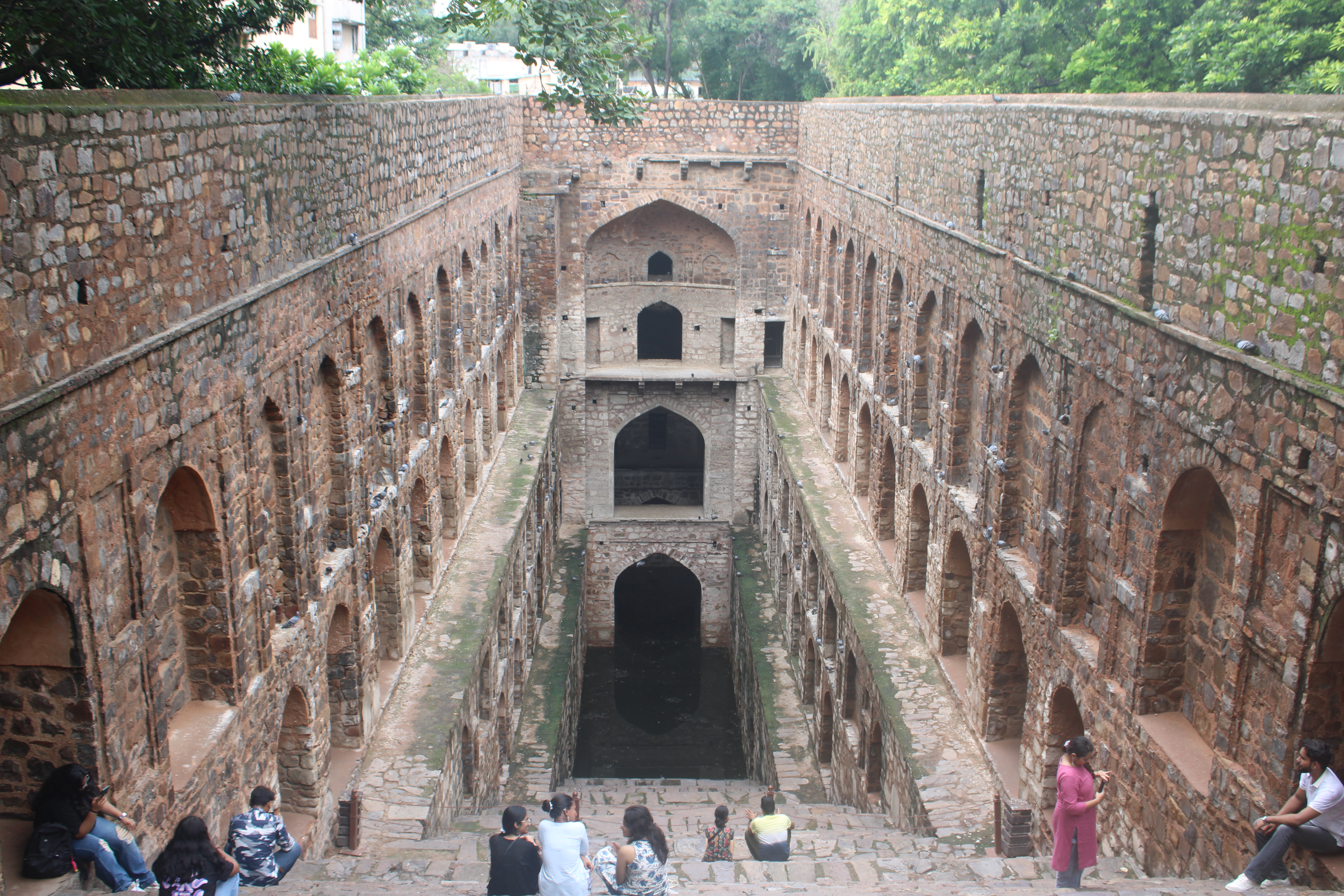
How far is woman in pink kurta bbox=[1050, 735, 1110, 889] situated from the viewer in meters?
7.07

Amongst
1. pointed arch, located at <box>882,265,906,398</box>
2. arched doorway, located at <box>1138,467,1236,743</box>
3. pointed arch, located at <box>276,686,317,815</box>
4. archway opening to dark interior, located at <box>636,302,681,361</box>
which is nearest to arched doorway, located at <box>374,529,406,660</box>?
pointed arch, located at <box>276,686,317,815</box>

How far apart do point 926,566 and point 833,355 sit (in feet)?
19.1

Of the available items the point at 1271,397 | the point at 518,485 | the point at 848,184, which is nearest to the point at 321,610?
the point at 1271,397

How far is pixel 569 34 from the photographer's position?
1372 centimetres

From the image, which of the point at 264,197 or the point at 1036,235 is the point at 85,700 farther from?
the point at 1036,235

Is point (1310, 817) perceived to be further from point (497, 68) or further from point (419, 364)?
point (497, 68)

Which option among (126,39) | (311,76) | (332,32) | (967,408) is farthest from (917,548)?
(332,32)

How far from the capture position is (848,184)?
678 inches

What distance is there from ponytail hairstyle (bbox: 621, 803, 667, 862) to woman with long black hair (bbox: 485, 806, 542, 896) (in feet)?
1.78

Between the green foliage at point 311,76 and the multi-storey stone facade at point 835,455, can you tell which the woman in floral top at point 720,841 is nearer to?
the multi-storey stone facade at point 835,455

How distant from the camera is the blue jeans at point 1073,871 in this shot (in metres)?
7.18

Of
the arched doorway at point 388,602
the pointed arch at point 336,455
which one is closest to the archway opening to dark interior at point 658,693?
the arched doorway at point 388,602

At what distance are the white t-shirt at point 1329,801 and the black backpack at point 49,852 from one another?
5.66 meters

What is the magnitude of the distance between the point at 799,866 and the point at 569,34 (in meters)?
9.02
